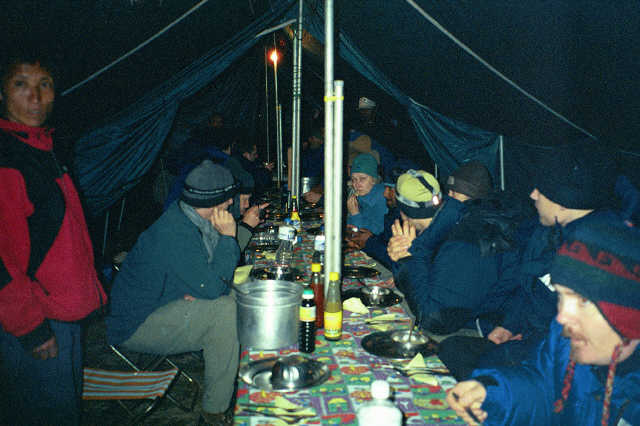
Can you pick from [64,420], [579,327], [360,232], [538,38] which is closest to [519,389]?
[579,327]

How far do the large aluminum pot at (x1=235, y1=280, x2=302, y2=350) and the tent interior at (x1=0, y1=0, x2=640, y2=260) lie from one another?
4.62 ft

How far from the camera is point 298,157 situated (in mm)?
5430

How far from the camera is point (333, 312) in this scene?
Result: 6.50ft

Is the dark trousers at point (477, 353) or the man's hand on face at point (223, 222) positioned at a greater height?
the man's hand on face at point (223, 222)

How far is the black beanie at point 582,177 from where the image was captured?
2.33 meters

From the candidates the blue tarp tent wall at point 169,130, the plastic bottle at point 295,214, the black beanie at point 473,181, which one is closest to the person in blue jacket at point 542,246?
the black beanie at point 473,181

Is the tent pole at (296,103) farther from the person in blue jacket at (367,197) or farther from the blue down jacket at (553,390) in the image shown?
the blue down jacket at (553,390)

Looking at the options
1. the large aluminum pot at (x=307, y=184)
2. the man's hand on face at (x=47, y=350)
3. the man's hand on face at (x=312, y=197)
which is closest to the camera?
the man's hand on face at (x=47, y=350)

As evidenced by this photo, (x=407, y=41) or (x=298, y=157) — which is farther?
(x=298, y=157)

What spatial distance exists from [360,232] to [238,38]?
6.99 ft

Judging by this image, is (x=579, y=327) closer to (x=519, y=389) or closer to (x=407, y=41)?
(x=519, y=389)

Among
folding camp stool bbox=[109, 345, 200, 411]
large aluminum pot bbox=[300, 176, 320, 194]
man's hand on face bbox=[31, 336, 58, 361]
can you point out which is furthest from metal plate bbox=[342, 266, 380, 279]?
large aluminum pot bbox=[300, 176, 320, 194]

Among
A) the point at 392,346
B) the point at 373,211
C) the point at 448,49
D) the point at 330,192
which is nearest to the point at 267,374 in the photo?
the point at 392,346

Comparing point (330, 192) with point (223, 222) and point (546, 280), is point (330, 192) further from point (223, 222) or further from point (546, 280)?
point (546, 280)
